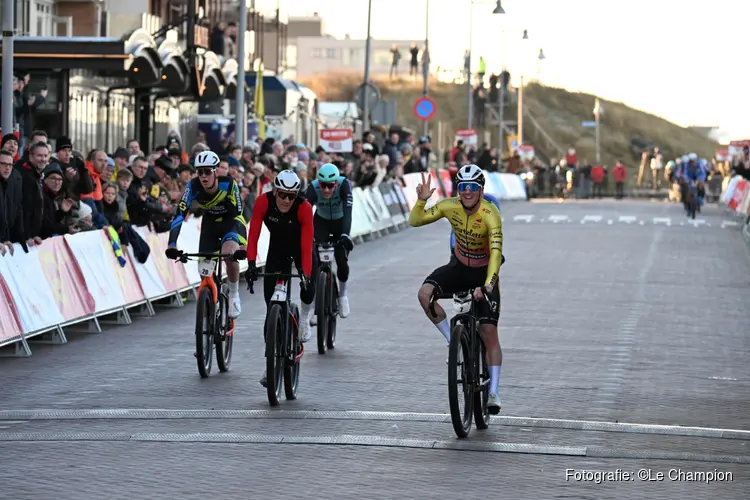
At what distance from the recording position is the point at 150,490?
9.45 m

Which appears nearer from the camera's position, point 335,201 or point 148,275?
point 335,201

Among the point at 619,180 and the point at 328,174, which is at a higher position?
the point at 328,174

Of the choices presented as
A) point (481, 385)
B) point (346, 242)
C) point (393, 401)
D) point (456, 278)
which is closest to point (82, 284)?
point (346, 242)

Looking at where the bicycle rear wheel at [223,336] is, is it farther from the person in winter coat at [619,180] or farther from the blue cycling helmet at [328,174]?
the person in winter coat at [619,180]

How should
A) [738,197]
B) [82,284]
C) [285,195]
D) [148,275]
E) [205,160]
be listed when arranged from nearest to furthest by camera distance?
1. [285,195]
2. [205,160]
3. [82,284]
4. [148,275]
5. [738,197]

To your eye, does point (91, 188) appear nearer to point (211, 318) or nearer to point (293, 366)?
point (211, 318)

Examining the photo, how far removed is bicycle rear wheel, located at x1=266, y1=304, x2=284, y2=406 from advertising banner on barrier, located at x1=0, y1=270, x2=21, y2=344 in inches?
145

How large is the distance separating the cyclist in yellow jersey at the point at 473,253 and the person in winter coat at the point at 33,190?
5.90 metres

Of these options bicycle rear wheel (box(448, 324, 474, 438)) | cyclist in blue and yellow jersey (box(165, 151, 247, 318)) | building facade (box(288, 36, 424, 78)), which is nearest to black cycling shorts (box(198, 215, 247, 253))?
cyclist in blue and yellow jersey (box(165, 151, 247, 318))

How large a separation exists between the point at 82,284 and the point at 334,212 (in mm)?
2698

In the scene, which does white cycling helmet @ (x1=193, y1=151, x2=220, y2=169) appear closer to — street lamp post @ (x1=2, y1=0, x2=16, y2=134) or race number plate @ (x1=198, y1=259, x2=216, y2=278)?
race number plate @ (x1=198, y1=259, x2=216, y2=278)

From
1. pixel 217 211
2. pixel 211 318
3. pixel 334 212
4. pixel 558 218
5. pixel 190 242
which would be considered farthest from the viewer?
pixel 558 218

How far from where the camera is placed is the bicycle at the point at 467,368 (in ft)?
36.7

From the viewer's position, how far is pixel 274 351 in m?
12.8
